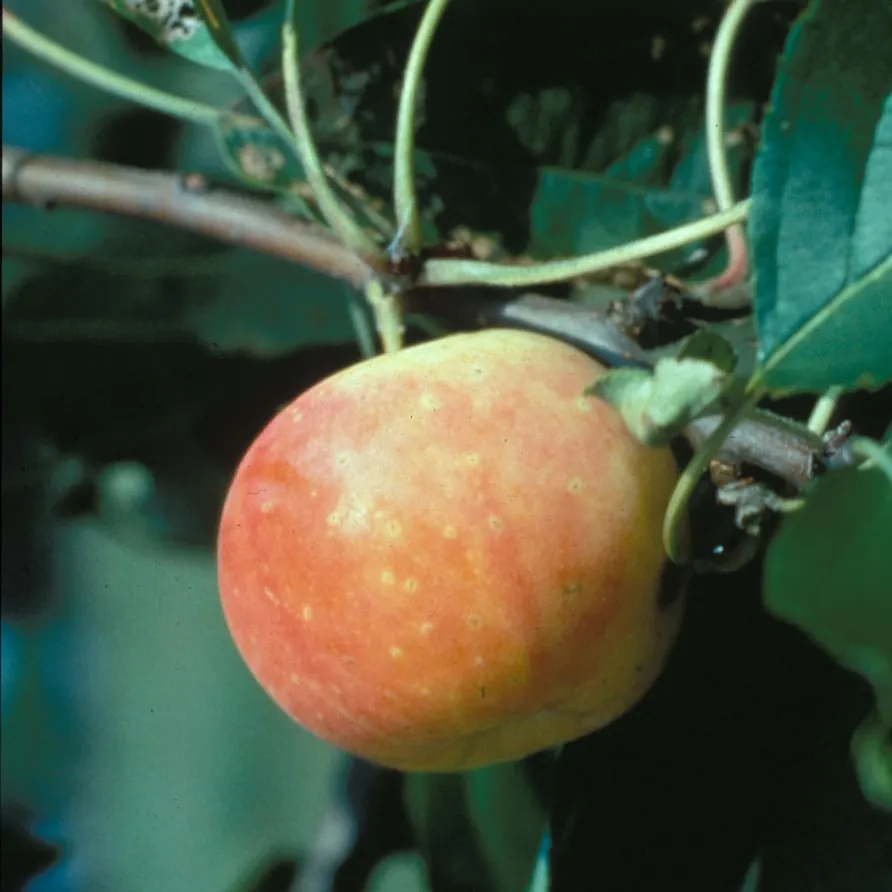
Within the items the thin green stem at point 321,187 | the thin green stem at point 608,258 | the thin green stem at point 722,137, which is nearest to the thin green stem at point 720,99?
the thin green stem at point 722,137

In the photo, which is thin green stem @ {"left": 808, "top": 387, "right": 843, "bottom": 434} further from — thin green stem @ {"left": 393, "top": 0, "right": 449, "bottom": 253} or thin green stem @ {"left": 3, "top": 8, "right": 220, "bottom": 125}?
thin green stem @ {"left": 3, "top": 8, "right": 220, "bottom": 125}

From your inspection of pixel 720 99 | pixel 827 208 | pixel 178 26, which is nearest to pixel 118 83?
pixel 178 26

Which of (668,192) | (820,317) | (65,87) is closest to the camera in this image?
(820,317)

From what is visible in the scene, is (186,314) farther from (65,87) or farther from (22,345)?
(65,87)

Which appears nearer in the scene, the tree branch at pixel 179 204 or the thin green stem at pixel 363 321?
the tree branch at pixel 179 204

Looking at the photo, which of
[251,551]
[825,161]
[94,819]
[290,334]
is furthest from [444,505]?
[94,819]

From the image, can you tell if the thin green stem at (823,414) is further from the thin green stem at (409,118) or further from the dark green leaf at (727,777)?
the thin green stem at (409,118)
